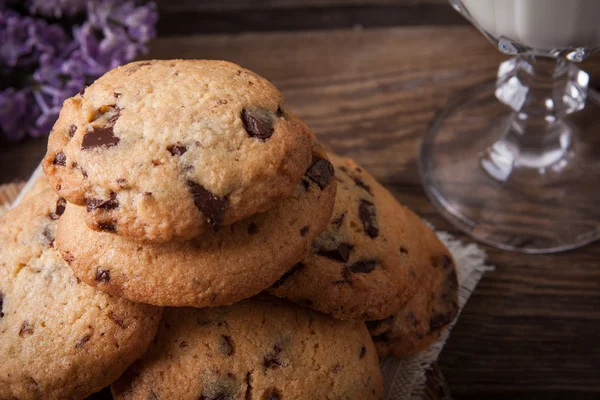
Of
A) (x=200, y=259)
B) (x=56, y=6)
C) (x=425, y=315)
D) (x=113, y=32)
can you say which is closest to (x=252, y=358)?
(x=200, y=259)

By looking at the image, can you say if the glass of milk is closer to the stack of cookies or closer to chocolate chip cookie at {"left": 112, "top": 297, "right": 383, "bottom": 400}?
the stack of cookies

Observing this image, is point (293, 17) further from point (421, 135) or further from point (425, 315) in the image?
point (425, 315)

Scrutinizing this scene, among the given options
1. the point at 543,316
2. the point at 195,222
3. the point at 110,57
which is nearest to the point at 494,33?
the point at 543,316

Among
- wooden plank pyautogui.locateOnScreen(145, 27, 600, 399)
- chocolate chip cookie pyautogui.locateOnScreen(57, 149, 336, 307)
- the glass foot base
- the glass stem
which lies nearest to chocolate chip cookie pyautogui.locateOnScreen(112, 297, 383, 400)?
chocolate chip cookie pyautogui.locateOnScreen(57, 149, 336, 307)

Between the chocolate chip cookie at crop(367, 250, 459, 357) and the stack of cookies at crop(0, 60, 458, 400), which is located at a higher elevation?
the stack of cookies at crop(0, 60, 458, 400)

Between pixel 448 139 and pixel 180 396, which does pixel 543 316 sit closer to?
pixel 448 139

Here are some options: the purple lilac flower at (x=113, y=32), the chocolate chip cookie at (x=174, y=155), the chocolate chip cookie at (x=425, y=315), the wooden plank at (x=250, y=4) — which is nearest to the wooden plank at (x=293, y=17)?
the wooden plank at (x=250, y=4)
